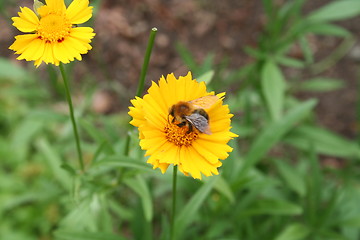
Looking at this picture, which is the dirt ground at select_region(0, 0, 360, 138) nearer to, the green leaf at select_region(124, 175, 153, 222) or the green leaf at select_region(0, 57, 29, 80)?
the green leaf at select_region(0, 57, 29, 80)

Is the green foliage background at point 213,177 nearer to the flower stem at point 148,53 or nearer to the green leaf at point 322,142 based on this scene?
the green leaf at point 322,142

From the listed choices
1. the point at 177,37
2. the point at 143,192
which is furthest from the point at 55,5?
the point at 177,37

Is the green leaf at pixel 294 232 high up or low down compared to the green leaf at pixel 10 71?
down

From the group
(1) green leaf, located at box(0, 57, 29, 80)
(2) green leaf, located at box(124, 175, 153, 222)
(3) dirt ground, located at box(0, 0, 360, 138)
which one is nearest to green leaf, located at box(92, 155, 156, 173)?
(2) green leaf, located at box(124, 175, 153, 222)

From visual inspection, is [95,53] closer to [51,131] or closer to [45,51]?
[51,131]

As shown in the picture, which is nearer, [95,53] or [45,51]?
[45,51]

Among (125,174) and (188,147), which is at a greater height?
(125,174)

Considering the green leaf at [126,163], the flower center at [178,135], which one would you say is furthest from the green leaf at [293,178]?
the flower center at [178,135]

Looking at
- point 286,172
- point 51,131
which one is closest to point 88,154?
point 51,131
